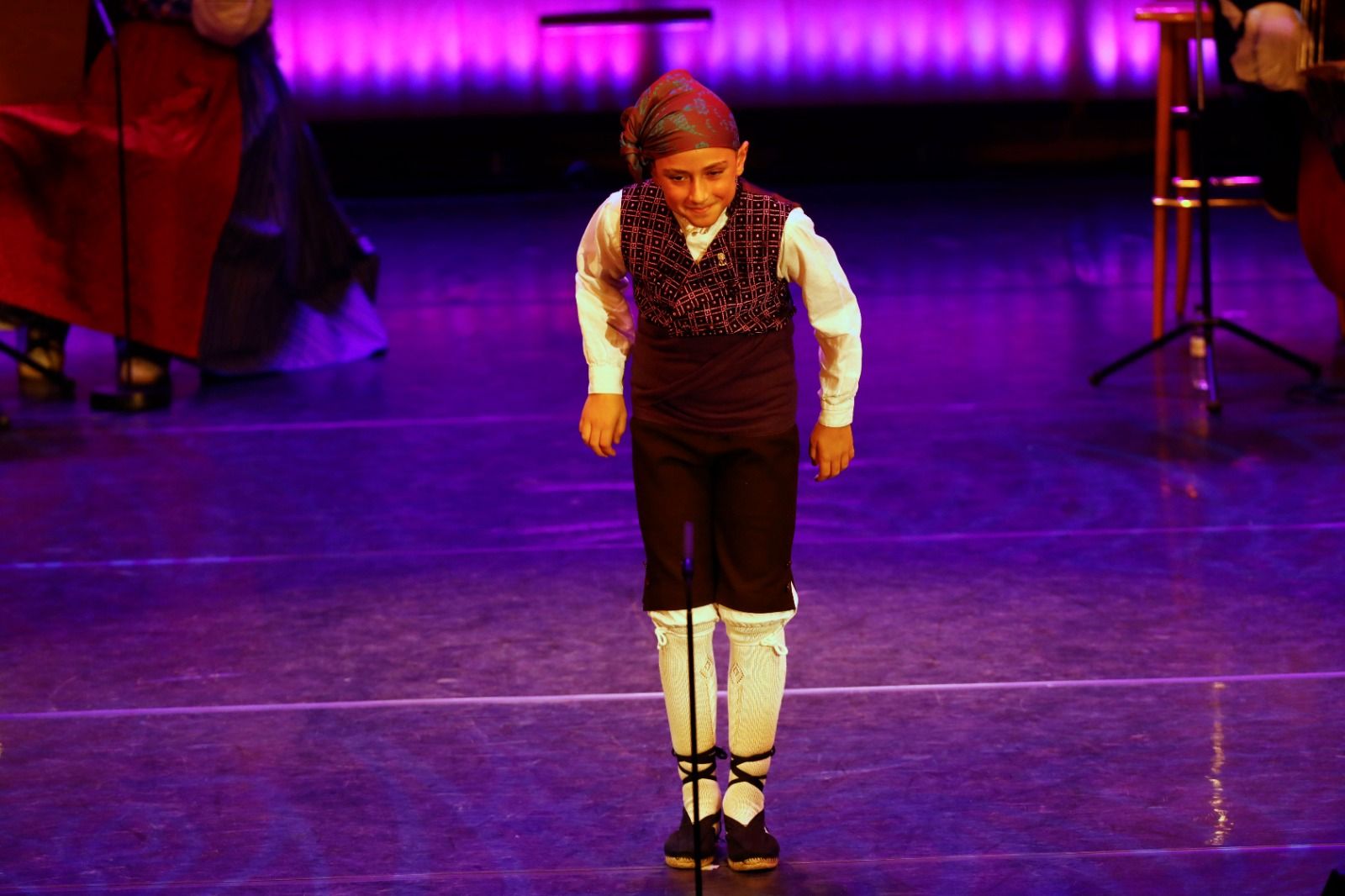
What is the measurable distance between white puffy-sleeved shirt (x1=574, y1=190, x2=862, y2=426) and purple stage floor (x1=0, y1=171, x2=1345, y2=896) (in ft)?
2.07

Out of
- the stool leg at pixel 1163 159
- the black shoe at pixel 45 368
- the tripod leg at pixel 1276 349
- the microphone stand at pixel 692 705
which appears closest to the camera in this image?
the microphone stand at pixel 692 705

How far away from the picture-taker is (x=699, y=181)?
225 centimetres

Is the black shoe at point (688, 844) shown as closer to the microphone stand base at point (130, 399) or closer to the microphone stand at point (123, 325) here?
the microphone stand at point (123, 325)

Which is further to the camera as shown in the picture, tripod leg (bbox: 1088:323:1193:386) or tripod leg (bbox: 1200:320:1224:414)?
tripod leg (bbox: 1088:323:1193:386)

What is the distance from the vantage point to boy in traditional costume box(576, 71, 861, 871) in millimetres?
2289

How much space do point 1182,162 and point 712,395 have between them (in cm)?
397

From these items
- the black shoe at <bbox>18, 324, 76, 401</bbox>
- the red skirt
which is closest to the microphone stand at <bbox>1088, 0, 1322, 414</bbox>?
the red skirt

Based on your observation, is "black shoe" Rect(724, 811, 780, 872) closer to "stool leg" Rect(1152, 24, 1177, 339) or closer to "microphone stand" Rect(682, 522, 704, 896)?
"microphone stand" Rect(682, 522, 704, 896)

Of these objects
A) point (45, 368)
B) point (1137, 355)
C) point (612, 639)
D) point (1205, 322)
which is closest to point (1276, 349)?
point (1205, 322)

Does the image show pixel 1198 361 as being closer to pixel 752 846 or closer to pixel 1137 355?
pixel 1137 355

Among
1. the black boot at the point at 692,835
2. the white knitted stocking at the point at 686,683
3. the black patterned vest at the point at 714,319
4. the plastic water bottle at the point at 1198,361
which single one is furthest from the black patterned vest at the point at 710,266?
the plastic water bottle at the point at 1198,361

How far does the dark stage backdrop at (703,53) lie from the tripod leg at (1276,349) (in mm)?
6100

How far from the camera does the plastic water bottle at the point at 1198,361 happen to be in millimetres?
5328

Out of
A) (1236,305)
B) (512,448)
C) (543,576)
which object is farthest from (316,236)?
(1236,305)
